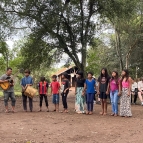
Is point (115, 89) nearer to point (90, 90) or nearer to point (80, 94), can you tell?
point (90, 90)

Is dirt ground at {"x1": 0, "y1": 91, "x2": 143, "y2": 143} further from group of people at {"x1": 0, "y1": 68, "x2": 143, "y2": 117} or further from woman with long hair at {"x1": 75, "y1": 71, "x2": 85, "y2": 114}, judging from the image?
woman with long hair at {"x1": 75, "y1": 71, "x2": 85, "y2": 114}

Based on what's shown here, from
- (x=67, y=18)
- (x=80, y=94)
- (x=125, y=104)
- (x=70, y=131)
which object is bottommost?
(x=70, y=131)

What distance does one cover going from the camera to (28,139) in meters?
6.41

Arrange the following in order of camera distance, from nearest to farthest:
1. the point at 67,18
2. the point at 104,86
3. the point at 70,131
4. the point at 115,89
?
1. the point at 70,131
2. the point at 115,89
3. the point at 104,86
4. the point at 67,18

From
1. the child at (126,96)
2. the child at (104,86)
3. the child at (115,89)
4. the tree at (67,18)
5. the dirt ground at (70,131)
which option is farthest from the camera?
the tree at (67,18)

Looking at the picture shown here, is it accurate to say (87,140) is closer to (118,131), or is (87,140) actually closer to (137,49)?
(118,131)

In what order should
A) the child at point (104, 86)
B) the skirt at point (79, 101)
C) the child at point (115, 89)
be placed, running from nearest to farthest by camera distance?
the child at point (115, 89), the child at point (104, 86), the skirt at point (79, 101)

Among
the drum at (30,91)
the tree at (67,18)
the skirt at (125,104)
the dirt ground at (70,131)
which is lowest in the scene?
the dirt ground at (70,131)

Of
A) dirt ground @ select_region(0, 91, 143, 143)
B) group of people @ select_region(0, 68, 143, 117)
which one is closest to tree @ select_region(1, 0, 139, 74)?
group of people @ select_region(0, 68, 143, 117)

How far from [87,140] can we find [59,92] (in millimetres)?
5694

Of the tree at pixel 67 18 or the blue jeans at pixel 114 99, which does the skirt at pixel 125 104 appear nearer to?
the blue jeans at pixel 114 99

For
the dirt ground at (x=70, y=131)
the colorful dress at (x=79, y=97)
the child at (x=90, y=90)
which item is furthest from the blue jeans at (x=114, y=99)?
the dirt ground at (x=70, y=131)

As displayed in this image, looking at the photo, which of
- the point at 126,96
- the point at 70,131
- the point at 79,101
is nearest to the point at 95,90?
the point at 79,101

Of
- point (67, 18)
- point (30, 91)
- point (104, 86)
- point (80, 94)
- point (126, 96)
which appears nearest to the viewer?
point (126, 96)
